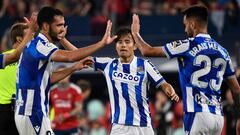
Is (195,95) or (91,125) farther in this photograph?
(91,125)

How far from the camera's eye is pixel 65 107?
18.8 meters

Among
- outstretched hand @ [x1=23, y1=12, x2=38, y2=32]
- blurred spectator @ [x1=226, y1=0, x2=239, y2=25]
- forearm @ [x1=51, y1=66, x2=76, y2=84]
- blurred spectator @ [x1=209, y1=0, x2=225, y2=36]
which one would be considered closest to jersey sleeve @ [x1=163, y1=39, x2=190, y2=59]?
forearm @ [x1=51, y1=66, x2=76, y2=84]

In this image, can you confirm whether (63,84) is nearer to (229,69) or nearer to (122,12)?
(122,12)

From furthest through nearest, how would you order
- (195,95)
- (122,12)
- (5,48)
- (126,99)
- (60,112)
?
(122,12), (5,48), (60,112), (126,99), (195,95)

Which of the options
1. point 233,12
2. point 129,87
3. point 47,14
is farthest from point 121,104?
point 233,12

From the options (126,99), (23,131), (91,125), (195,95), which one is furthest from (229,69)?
(91,125)

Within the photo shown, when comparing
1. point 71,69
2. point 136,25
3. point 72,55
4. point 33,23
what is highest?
point 33,23

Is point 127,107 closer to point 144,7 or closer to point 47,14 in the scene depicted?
point 47,14

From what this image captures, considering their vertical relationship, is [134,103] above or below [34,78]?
below

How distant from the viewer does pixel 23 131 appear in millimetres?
12000

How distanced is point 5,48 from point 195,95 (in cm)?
1039

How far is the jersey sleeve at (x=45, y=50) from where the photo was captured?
1183cm

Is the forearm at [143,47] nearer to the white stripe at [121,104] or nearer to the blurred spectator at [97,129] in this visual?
the white stripe at [121,104]

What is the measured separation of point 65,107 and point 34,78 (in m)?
6.91
